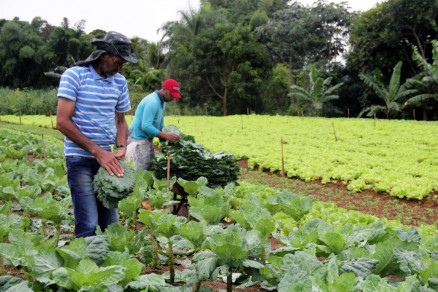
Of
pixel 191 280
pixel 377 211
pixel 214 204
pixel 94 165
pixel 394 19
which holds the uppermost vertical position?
pixel 394 19

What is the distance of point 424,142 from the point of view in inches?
605

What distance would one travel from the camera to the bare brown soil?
7750mm

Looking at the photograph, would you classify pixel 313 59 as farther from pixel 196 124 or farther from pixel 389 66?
pixel 196 124

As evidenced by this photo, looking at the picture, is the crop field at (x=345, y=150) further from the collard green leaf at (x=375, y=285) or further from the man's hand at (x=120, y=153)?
the collard green leaf at (x=375, y=285)

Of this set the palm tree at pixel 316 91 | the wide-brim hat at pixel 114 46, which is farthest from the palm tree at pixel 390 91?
the wide-brim hat at pixel 114 46

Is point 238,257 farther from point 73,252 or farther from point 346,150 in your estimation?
point 346,150

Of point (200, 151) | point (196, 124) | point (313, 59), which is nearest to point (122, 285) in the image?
point (200, 151)

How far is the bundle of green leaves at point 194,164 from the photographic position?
20.9 feet

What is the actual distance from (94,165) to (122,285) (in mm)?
1369

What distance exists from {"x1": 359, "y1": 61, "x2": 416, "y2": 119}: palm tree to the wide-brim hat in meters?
23.5

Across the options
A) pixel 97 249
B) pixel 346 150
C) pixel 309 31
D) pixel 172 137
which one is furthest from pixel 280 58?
pixel 97 249

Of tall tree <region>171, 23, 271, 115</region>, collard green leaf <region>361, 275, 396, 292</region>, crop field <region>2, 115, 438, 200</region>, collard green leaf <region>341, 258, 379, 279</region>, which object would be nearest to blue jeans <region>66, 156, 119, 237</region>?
collard green leaf <region>341, 258, 379, 279</region>

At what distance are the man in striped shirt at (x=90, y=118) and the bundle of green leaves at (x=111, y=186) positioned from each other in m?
0.06

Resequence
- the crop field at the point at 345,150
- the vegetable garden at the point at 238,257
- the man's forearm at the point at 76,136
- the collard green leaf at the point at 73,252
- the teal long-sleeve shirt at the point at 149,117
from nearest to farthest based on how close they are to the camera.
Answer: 1. the vegetable garden at the point at 238,257
2. the collard green leaf at the point at 73,252
3. the man's forearm at the point at 76,136
4. the teal long-sleeve shirt at the point at 149,117
5. the crop field at the point at 345,150
